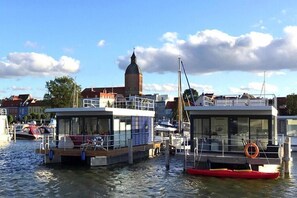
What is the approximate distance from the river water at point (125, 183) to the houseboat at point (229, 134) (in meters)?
1.54

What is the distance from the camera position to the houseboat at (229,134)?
26969 mm

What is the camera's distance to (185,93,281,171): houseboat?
26969mm

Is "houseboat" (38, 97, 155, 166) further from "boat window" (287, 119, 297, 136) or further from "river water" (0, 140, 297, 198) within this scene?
"boat window" (287, 119, 297, 136)

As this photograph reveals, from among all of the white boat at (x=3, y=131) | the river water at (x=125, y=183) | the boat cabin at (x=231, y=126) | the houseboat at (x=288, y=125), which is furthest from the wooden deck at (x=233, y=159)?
the white boat at (x=3, y=131)

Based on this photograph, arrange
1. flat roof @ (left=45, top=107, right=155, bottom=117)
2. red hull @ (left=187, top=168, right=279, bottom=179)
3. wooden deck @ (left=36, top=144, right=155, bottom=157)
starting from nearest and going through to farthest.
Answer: red hull @ (left=187, top=168, right=279, bottom=179), wooden deck @ (left=36, top=144, right=155, bottom=157), flat roof @ (left=45, top=107, right=155, bottom=117)

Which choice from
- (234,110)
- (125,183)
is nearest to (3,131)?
(125,183)

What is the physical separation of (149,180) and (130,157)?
691 centimetres

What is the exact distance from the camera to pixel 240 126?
92.2 ft

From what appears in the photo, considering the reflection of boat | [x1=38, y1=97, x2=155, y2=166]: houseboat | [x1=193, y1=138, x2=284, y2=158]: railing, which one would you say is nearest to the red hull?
[x1=193, y1=138, x2=284, y2=158]: railing

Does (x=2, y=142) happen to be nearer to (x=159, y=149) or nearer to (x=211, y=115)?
(x=159, y=149)

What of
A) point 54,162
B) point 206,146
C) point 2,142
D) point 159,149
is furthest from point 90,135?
point 2,142

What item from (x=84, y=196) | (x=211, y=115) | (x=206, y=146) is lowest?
(x=84, y=196)

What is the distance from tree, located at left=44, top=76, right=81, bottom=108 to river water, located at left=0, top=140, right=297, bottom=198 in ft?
301

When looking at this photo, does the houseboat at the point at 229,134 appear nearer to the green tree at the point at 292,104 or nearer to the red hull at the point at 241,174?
the red hull at the point at 241,174
